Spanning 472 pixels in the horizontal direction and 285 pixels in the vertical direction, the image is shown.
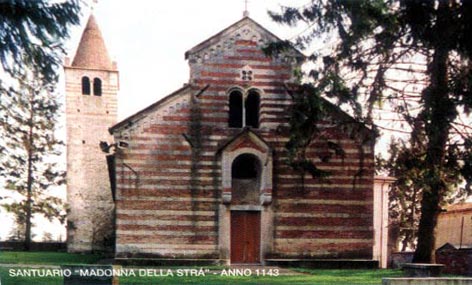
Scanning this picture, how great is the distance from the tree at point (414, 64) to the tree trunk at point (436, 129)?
0.02 meters

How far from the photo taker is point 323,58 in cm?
1625

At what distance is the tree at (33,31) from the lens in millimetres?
9328

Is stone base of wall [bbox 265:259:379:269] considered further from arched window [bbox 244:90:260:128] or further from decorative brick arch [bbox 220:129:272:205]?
arched window [bbox 244:90:260:128]

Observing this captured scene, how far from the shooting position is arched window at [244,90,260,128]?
918 inches

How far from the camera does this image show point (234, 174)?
2319 centimetres

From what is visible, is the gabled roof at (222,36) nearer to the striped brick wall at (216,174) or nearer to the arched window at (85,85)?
the striped brick wall at (216,174)

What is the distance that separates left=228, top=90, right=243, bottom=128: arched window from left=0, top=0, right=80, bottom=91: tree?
13.7 m

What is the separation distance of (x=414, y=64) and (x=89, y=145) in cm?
2759

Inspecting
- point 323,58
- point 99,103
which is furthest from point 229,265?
point 99,103

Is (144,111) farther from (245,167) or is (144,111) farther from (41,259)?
(41,259)

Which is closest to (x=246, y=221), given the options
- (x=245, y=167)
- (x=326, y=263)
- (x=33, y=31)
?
(x=245, y=167)

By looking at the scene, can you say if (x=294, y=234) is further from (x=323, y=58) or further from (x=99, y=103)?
(x=99, y=103)

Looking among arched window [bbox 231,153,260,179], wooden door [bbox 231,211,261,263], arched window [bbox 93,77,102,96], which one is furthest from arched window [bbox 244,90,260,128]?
arched window [bbox 93,77,102,96]

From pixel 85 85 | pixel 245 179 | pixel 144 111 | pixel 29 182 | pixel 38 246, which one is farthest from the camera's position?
pixel 38 246
